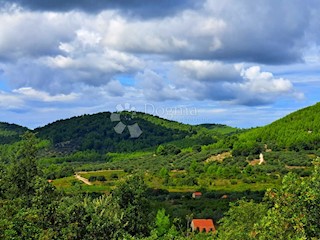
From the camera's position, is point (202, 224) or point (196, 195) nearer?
point (202, 224)

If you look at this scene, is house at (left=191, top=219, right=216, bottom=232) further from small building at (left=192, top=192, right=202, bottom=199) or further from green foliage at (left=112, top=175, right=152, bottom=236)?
green foliage at (left=112, top=175, right=152, bottom=236)

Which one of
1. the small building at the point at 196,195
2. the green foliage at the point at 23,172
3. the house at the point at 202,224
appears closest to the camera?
the green foliage at the point at 23,172

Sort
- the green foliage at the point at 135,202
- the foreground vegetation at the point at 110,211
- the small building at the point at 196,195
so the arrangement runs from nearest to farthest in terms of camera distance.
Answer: the foreground vegetation at the point at 110,211 < the green foliage at the point at 135,202 < the small building at the point at 196,195

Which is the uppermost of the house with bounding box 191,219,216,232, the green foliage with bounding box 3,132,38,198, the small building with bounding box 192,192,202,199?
the green foliage with bounding box 3,132,38,198

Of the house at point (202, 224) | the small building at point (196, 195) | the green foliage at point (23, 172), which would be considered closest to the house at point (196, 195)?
the small building at point (196, 195)

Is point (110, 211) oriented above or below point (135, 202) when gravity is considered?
below

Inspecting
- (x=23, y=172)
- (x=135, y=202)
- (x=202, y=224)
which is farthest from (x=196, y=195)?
(x=23, y=172)

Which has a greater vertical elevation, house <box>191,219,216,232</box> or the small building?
the small building

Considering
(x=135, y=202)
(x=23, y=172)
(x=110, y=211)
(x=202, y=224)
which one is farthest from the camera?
(x=202, y=224)

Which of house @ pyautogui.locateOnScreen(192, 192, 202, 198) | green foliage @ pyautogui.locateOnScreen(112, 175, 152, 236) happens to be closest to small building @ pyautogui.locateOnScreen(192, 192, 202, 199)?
house @ pyautogui.locateOnScreen(192, 192, 202, 198)

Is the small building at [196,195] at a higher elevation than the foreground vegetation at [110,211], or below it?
below

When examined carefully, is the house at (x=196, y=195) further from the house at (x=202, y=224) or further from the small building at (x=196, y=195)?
the house at (x=202, y=224)

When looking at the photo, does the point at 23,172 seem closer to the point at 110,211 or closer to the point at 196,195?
the point at 110,211

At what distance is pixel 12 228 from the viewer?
29844 mm
